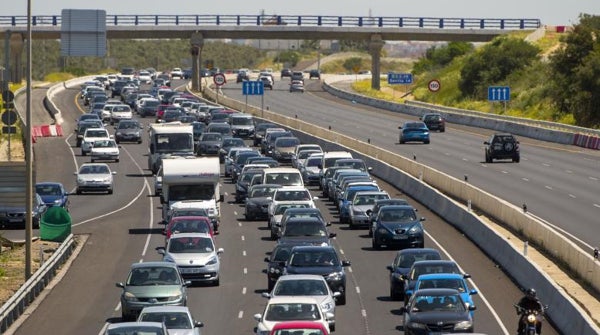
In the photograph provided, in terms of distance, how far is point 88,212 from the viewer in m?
60.2

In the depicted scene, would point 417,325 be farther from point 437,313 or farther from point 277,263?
point 277,263

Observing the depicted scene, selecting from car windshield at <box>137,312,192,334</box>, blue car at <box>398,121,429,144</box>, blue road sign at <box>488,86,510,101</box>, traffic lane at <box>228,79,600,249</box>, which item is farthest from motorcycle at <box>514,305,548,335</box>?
blue road sign at <box>488,86,510,101</box>

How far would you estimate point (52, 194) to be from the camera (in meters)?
58.0

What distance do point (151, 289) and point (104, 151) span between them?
160 ft

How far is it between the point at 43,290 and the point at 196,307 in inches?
223

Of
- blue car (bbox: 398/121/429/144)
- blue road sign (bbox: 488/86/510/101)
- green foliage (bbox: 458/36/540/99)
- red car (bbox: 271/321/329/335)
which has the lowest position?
red car (bbox: 271/321/329/335)

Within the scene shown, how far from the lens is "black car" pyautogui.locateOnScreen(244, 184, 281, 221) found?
5619cm

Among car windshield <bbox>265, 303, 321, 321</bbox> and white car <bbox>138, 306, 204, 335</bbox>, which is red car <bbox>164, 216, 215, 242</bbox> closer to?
car windshield <bbox>265, 303, 321, 321</bbox>

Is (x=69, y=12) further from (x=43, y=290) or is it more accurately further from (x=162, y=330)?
(x=162, y=330)

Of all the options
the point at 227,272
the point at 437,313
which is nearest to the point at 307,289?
the point at 437,313

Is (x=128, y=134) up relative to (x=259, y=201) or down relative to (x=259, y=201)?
up

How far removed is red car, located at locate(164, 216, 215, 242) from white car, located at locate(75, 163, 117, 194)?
75.5ft

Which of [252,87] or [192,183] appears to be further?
[252,87]

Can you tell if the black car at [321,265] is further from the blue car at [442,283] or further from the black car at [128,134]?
the black car at [128,134]
